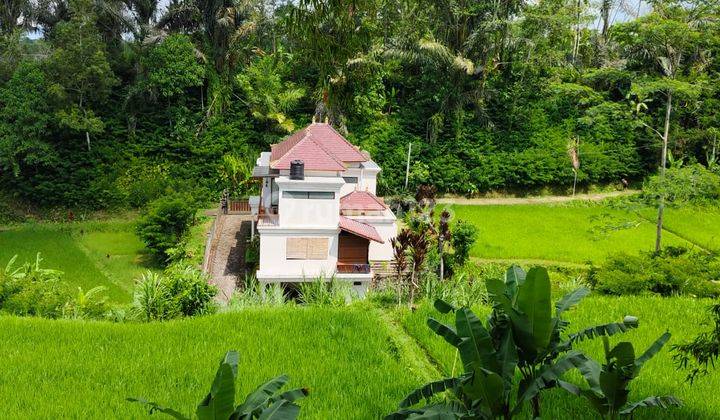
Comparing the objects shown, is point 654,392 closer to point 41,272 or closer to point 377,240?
point 377,240

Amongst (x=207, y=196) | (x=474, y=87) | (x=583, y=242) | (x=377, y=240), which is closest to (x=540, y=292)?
(x=377, y=240)

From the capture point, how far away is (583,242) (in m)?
18.5

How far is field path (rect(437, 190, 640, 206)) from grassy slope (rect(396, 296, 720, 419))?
14498 millimetres

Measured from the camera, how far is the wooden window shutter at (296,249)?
14578mm

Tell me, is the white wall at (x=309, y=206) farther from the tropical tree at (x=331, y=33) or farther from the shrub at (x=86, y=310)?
the tropical tree at (x=331, y=33)

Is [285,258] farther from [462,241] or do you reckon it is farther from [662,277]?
[662,277]

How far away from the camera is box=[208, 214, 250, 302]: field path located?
1502cm

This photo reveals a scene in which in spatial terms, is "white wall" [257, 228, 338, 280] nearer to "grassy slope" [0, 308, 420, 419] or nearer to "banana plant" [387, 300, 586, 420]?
"grassy slope" [0, 308, 420, 419]

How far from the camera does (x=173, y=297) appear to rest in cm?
994

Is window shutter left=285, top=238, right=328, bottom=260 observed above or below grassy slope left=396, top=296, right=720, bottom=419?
above

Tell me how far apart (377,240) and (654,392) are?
9.03 metres

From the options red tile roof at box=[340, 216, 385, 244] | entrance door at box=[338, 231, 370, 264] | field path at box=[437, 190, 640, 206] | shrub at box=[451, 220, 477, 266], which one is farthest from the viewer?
field path at box=[437, 190, 640, 206]

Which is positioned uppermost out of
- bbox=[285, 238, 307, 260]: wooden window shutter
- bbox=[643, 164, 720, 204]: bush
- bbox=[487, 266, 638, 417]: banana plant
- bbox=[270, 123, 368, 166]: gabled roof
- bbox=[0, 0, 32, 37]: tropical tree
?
bbox=[0, 0, 32, 37]: tropical tree

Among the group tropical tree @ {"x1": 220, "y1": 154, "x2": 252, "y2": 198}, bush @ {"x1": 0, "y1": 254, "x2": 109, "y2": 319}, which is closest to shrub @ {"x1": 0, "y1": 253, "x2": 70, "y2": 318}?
bush @ {"x1": 0, "y1": 254, "x2": 109, "y2": 319}
